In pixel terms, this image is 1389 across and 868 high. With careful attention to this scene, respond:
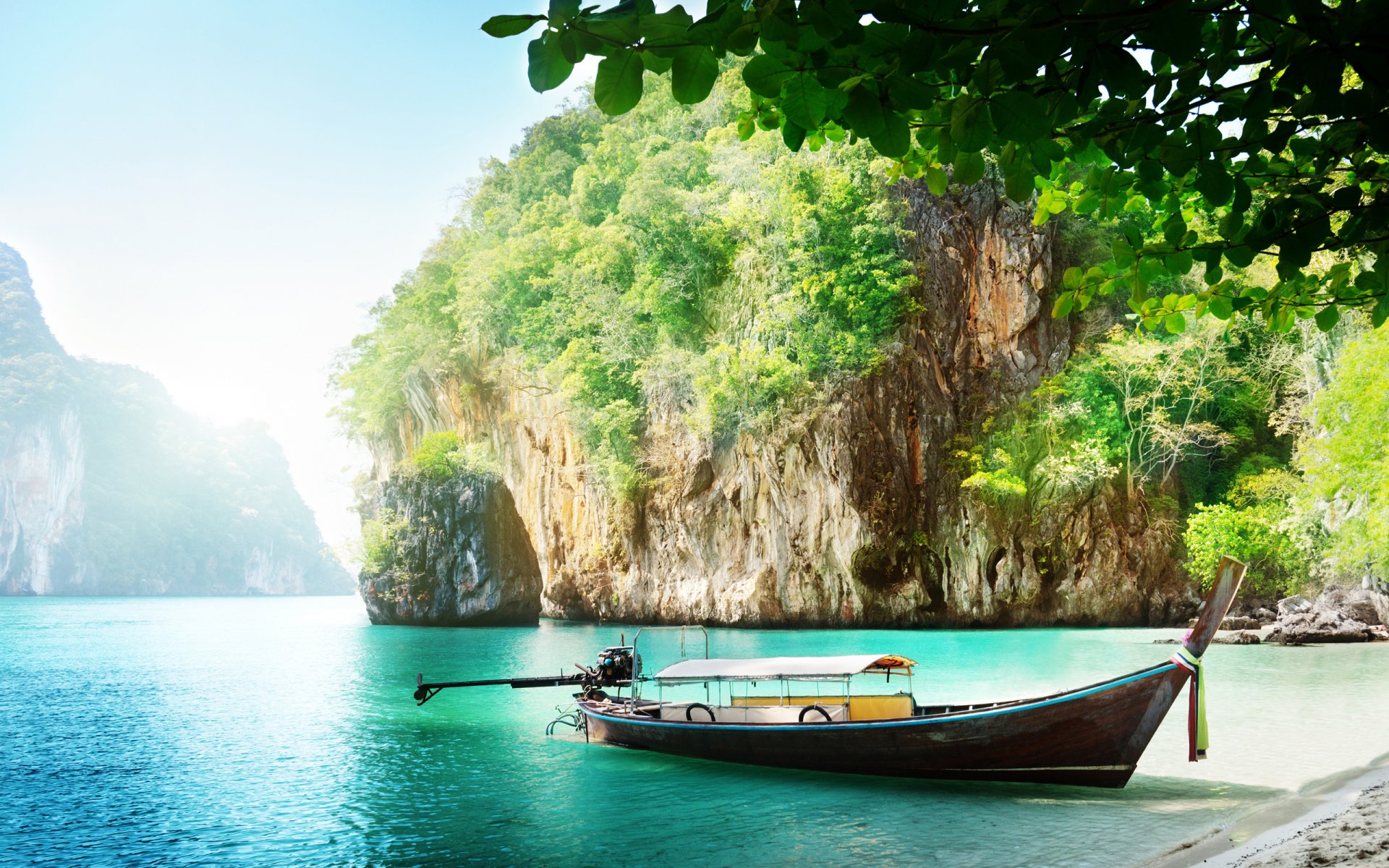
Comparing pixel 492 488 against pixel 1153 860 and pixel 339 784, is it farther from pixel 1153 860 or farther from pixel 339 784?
pixel 1153 860

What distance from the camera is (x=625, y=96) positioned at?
1.98 m

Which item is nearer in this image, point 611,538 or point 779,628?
point 779,628

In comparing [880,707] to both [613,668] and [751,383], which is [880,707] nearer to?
[613,668]

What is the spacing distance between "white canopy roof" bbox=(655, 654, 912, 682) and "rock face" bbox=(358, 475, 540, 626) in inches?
1188

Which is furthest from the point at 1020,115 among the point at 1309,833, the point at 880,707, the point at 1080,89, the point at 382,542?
the point at 382,542

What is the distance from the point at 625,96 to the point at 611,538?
3617 cm

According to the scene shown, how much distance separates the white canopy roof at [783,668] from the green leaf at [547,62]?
10045mm

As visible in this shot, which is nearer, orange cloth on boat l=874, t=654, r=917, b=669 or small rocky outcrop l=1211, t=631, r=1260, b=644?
orange cloth on boat l=874, t=654, r=917, b=669

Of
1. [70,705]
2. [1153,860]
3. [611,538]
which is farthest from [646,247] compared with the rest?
[1153,860]

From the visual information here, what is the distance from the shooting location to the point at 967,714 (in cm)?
973

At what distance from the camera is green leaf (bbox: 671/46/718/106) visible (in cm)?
192

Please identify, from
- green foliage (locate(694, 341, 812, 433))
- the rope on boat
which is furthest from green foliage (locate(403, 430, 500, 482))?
Answer: the rope on boat

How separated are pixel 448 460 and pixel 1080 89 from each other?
41.6 metres

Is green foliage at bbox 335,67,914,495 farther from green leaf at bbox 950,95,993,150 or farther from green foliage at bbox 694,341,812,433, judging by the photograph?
green leaf at bbox 950,95,993,150
